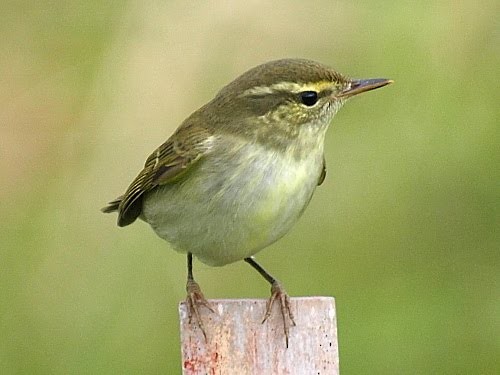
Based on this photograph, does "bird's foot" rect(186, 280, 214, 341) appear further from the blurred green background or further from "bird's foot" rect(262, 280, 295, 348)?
the blurred green background

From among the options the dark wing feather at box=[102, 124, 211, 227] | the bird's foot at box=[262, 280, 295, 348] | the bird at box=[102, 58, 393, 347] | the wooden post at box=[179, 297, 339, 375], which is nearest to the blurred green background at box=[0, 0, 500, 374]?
the dark wing feather at box=[102, 124, 211, 227]

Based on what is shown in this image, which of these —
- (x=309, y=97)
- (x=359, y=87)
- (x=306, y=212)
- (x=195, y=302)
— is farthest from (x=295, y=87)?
(x=306, y=212)

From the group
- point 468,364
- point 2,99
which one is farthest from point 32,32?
point 468,364

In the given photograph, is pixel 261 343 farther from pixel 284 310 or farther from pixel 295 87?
pixel 295 87

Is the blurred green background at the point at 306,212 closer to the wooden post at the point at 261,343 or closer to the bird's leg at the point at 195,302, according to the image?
the bird's leg at the point at 195,302

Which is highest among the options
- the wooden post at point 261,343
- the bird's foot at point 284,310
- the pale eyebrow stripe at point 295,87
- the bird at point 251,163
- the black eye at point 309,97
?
the pale eyebrow stripe at point 295,87

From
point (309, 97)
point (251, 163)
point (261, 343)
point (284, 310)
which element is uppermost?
point (309, 97)

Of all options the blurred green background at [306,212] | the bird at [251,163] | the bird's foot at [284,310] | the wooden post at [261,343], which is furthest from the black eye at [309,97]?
the blurred green background at [306,212]
